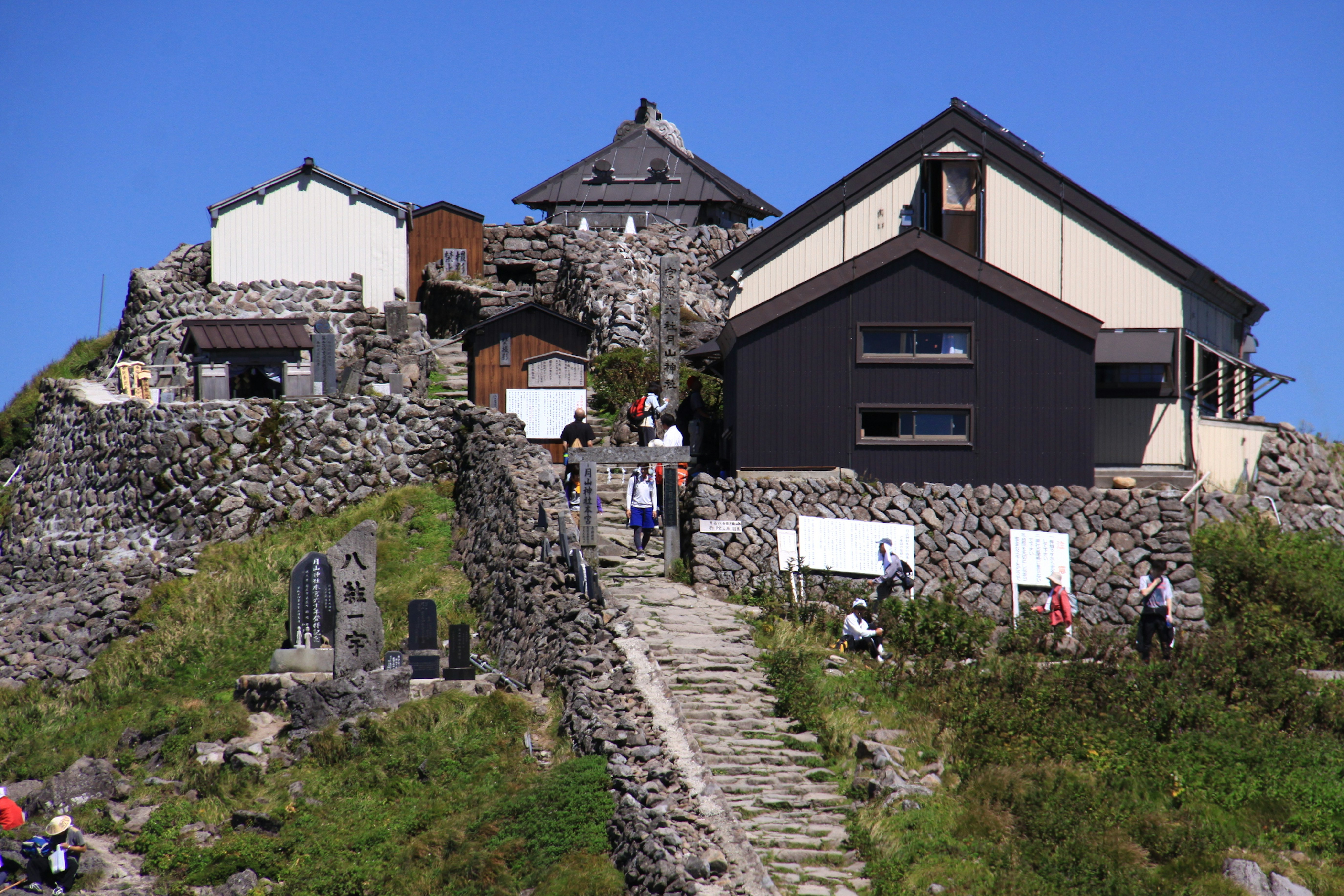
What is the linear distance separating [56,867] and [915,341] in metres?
17.4

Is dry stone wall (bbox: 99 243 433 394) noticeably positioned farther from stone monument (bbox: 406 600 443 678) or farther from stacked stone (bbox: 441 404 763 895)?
stone monument (bbox: 406 600 443 678)

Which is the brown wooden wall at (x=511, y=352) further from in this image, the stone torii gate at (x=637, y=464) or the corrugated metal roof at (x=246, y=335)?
the stone torii gate at (x=637, y=464)

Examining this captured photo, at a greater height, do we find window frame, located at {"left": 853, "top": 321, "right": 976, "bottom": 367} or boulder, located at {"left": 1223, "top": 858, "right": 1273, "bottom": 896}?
window frame, located at {"left": 853, "top": 321, "right": 976, "bottom": 367}

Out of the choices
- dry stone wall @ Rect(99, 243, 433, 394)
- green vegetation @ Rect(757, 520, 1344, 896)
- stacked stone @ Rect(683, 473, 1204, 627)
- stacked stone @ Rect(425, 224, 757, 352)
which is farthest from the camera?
dry stone wall @ Rect(99, 243, 433, 394)

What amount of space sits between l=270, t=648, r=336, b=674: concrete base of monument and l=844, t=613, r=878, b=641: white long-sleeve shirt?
814cm

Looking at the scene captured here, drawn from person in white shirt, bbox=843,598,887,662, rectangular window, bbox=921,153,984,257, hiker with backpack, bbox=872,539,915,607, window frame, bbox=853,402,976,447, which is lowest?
person in white shirt, bbox=843,598,887,662

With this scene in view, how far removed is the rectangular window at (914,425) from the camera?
86.1 ft

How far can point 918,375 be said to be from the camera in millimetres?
26359

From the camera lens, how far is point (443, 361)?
40219mm

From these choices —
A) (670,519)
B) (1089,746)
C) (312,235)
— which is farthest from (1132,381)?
(312,235)

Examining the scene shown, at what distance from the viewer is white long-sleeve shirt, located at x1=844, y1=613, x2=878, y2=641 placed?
2131 centimetres

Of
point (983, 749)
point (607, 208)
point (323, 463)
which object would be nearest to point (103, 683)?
point (323, 463)

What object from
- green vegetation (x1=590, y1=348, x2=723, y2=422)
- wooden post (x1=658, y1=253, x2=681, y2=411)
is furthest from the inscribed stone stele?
wooden post (x1=658, y1=253, x2=681, y2=411)

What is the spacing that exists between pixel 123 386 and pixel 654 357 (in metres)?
13.8
